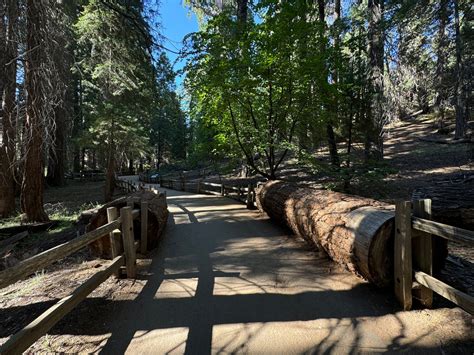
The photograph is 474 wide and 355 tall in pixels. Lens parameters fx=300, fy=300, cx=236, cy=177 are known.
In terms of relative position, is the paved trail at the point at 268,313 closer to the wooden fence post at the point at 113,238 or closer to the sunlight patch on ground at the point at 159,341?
the sunlight patch on ground at the point at 159,341

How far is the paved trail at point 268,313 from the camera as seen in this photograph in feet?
9.25

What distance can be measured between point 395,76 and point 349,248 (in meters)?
13.3

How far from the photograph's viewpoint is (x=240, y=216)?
30.4ft

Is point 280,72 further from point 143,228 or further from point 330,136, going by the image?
point 143,228

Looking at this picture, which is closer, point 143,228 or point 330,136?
point 143,228

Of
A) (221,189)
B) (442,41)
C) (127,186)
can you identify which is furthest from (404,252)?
(127,186)

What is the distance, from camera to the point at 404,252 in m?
3.28

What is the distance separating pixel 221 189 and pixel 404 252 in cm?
1209

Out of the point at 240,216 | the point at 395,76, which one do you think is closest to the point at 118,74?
the point at 240,216

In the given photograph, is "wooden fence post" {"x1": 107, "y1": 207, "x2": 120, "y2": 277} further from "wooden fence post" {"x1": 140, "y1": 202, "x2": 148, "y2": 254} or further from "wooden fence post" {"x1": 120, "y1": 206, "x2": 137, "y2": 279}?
"wooden fence post" {"x1": 140, "y1": 202, "x2": 148, "y2": 254}

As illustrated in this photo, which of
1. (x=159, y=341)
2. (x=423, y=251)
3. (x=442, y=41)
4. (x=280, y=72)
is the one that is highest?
(x=442, y=41)

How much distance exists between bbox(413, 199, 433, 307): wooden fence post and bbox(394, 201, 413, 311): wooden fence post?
0.16 m

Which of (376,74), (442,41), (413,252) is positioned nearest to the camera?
(413,252)

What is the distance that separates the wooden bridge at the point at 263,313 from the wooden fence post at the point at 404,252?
168 mm
